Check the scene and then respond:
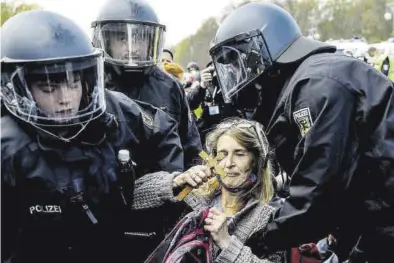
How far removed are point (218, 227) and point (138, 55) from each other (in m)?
1.57

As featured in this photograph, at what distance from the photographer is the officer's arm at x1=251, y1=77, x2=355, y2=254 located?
2.23m

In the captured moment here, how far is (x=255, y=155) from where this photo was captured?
10.0ft

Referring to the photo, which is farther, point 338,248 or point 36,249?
point 338,248

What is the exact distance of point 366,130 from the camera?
2.30 meters

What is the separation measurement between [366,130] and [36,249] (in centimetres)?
130

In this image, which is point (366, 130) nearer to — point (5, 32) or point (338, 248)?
point (338, 248)

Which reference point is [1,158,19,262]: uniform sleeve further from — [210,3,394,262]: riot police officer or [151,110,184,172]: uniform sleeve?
[210,3,394,262]: riot police officer

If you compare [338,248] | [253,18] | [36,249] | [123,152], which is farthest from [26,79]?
[338,248]

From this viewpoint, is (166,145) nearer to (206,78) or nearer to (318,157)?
(318,157)

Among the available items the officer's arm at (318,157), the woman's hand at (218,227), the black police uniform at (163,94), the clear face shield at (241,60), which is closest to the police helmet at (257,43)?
the clear face shield at (241,60)

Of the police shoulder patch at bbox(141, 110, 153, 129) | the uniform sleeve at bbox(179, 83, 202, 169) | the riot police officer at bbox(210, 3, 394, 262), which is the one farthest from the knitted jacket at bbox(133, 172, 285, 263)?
the uniform sleeve at bbox(179, 83, 202, 169)

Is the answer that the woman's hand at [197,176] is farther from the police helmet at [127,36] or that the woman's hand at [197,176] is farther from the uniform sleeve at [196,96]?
the uniform sleeve at [196,96]

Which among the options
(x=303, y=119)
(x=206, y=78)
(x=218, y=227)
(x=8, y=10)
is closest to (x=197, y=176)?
(x=218, y=227)

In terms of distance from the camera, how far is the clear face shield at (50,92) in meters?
2.20
